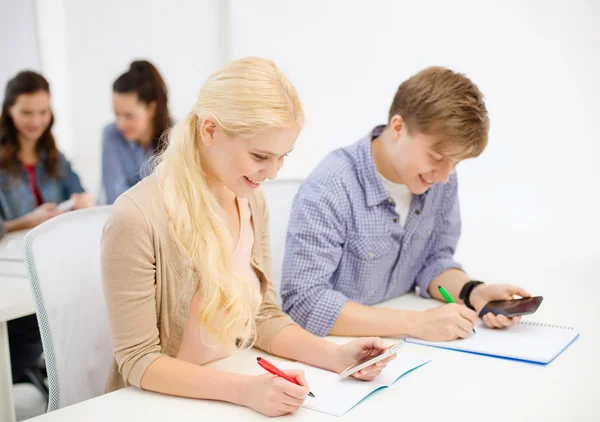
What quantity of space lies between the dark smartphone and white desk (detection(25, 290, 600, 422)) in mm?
151

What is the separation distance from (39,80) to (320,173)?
1760 mm

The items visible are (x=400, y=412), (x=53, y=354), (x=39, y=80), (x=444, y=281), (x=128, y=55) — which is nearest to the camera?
(x=400, y=412)

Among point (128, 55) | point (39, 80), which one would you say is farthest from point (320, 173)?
point (128, 55)

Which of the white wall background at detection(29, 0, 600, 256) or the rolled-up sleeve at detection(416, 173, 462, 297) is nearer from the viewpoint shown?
the rolled-up sleeve at detection(416, 173, 462, 297)

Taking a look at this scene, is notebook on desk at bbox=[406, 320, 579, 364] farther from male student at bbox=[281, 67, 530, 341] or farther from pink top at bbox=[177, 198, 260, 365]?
pink top at bbox=[177, 198, 260, 365]

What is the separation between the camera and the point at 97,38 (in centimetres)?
374

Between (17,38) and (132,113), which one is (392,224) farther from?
(17,38)

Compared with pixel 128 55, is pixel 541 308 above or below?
below

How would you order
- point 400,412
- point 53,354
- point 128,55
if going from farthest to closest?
point 128,55 → point 53,354 → point 400,412

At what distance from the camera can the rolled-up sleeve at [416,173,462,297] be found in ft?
5.50

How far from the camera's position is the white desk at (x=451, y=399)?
0.93 m

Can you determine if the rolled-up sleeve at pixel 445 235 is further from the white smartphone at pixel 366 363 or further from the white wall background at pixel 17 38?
the white wall background at pixel 17 38

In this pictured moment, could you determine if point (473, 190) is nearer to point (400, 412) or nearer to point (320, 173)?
point (320, 173)

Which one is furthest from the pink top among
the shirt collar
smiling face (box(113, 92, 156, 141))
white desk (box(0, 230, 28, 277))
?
smiling face (box(113, 92, 156, 141))
